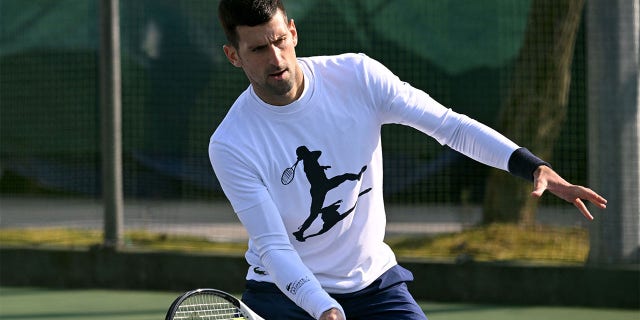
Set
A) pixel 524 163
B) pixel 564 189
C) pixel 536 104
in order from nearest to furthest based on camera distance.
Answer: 1. pixel 564 189
2. pixel 524 163
3. pixel 536 104

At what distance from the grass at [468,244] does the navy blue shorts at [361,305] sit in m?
3.27

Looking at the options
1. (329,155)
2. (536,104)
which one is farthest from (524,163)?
(536,104)

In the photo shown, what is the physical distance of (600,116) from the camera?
679 centimetres

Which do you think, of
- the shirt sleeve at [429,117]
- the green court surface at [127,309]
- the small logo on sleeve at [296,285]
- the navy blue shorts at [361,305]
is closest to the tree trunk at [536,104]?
the green court surface at [127,309]

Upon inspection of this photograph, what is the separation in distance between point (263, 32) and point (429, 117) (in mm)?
583

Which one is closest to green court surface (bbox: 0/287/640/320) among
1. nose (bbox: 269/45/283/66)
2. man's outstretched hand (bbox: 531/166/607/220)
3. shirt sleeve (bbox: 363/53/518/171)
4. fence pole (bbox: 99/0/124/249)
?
fence pole (bbox: 99/0/124/249)

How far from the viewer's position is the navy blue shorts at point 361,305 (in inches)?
150

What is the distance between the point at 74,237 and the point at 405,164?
2198 mm

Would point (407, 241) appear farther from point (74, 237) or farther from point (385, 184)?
point (74, 237)

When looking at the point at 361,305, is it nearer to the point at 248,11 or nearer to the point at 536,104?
the point at 248,11

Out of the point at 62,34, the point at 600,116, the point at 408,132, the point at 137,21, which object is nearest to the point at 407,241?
the point at 408,132

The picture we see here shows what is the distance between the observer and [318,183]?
3.72 meters

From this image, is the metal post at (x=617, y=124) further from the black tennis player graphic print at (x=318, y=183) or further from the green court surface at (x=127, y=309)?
the black tennis player graphic print at (x=318, y=183)

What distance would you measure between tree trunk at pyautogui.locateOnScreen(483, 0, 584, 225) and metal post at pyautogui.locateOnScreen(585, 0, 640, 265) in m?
0.62
